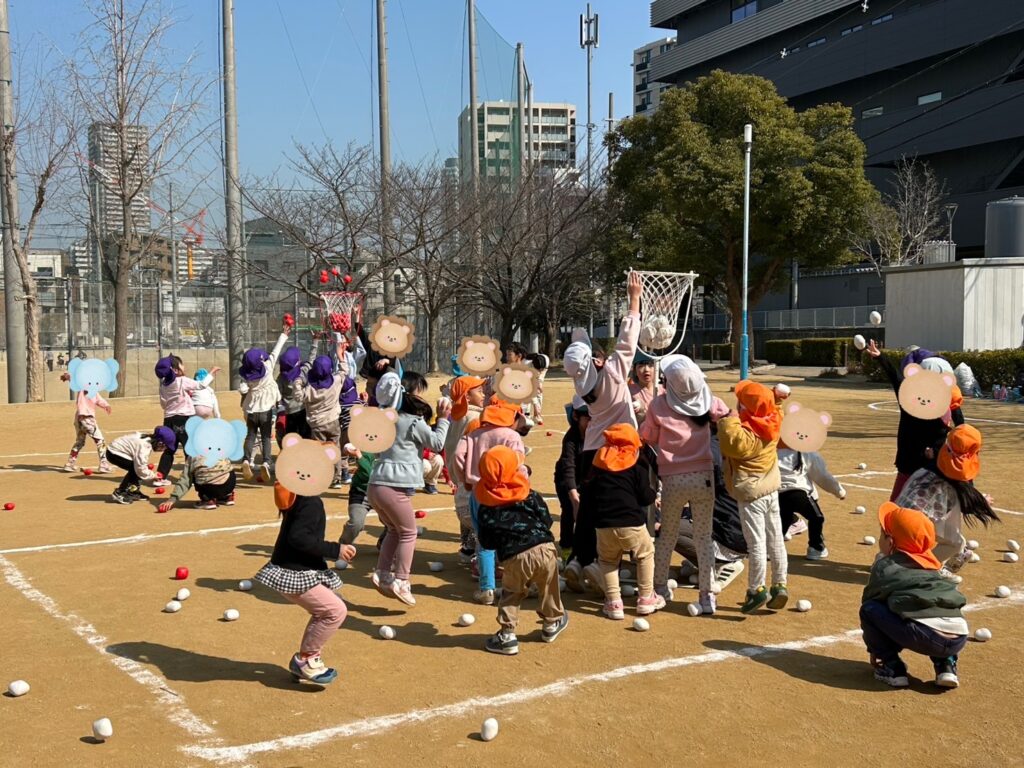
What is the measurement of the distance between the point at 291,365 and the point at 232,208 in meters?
18.7

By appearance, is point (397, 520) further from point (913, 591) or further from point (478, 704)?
point (913, 591)

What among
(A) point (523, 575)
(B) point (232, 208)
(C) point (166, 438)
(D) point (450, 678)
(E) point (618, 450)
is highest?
(B) point (232, 208)

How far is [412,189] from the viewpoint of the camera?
31438 mm

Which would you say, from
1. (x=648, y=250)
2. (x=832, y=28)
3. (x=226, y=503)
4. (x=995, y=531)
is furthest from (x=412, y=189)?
(x=832, y=28)

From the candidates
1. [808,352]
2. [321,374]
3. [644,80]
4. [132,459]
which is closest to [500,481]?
[321,374]

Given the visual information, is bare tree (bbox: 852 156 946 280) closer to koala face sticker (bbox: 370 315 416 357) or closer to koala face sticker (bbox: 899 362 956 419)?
koala face sticker (bbox: 899 362 956 419)

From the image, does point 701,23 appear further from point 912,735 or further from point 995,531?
point 912,735

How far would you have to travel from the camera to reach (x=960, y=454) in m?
6.32

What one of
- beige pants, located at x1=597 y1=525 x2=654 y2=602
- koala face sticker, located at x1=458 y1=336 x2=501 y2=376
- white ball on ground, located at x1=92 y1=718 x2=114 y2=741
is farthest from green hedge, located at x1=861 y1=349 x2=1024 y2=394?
white ball on ground, located at x1=92 y1=718 x2=114 y2=741

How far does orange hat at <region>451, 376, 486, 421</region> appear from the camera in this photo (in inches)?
277

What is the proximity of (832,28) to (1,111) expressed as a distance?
43.8 metres

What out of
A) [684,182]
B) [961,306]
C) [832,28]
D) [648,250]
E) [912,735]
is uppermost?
[832,28]

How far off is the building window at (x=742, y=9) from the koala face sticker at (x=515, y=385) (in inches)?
2232

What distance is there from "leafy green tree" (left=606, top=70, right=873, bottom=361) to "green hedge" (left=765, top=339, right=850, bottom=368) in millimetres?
2810
